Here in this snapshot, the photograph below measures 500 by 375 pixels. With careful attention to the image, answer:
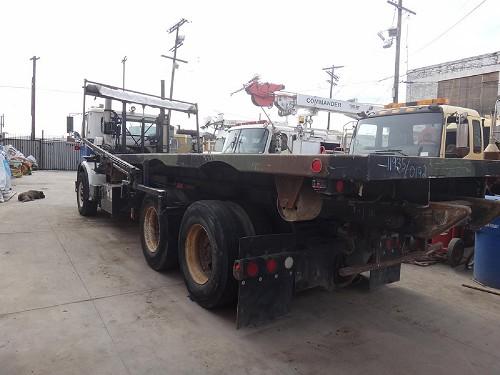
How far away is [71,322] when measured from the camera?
3.58 meters

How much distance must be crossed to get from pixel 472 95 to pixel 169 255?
24303mm

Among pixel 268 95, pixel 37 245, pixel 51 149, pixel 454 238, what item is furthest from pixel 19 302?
pixel 51 149

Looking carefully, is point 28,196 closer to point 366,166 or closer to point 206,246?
point 206,246

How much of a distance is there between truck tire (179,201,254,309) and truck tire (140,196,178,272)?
0.52 m

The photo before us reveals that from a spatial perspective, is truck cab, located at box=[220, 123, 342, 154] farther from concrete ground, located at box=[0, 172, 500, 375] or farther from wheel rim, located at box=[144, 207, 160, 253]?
concrete ground, located at box=[0, 172, 500, 375]

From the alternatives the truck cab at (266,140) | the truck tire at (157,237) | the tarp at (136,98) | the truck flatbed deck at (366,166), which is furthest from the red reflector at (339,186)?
the truck cab at (266,140)

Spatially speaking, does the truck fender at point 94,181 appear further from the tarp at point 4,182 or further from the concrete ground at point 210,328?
the tarp at point 4,182

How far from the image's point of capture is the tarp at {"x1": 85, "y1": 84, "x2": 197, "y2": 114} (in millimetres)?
7293

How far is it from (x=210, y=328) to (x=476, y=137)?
20.3 ft

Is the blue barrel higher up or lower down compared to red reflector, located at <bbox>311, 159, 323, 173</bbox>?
lower down

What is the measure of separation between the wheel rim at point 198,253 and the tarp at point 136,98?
4.30 metres

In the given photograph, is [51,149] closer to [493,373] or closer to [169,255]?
[169,255]

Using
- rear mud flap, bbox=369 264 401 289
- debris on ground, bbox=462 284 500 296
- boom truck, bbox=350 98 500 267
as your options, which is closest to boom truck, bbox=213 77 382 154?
boom truck, bbox=350 98 500 267

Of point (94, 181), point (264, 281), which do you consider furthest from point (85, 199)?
point (264, 281)
